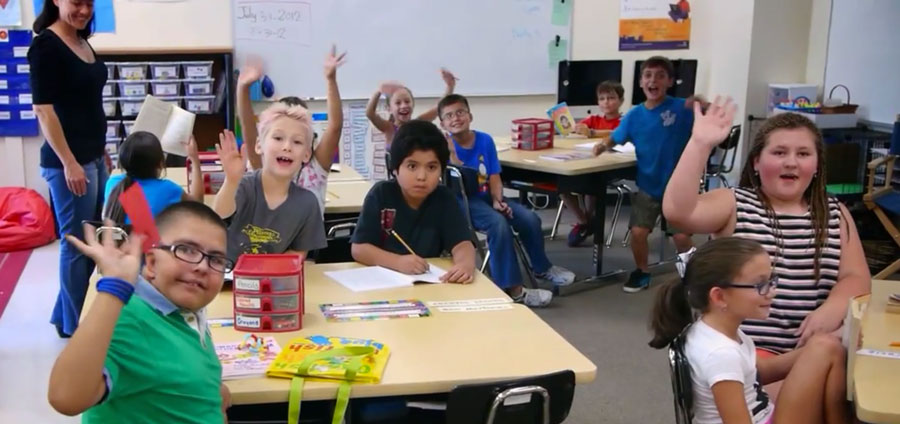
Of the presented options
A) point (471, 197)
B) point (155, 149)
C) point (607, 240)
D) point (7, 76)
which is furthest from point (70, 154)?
point (607, 240)

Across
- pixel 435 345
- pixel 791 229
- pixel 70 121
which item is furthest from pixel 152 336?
pixel 70 121

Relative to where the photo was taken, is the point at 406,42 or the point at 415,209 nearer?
the point at 415,209

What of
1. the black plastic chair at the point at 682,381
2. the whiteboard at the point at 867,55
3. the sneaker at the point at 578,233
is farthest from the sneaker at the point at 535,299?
the whiteboard at the point at 867,55

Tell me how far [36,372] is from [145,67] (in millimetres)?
3074

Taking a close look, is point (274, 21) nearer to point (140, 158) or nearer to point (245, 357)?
point (140, 158)

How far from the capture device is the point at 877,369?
6.02 ft

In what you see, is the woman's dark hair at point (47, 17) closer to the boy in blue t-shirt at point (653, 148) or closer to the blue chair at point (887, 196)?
the boy in blue t-shirt at point (653, 148)

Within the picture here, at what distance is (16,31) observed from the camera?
6.04 m

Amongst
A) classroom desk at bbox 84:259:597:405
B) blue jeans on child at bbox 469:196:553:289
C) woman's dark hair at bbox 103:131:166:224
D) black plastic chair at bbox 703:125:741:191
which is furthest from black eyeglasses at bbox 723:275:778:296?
black plastic chair at bbox 703:125:741:191

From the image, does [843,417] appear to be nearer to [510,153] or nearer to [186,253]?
[186,253]

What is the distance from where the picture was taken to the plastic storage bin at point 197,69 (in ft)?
20.6

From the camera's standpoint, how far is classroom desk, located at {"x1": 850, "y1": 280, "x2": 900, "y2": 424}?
1647 millimetres

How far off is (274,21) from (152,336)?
17.3 feet

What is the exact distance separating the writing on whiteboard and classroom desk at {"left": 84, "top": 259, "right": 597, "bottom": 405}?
170 inches
